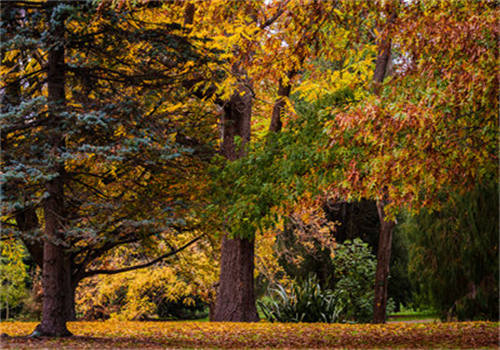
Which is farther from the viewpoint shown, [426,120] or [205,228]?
[205,228]

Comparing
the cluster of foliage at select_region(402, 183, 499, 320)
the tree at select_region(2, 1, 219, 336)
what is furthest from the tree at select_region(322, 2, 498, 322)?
the cluster of foliage at select_region(402, 183, 499, 320)

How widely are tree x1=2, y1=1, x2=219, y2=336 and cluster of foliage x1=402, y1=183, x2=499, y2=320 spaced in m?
8.15

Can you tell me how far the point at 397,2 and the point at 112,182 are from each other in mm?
5775

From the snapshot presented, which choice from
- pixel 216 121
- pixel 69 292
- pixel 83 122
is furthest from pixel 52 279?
pixel 216 121

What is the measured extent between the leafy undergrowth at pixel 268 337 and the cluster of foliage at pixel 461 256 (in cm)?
370

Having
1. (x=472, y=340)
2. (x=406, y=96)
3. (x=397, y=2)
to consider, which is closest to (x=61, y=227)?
(x=406, y=96)

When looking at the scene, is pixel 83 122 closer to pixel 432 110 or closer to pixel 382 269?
pixel 432 110

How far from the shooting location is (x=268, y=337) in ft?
30.3

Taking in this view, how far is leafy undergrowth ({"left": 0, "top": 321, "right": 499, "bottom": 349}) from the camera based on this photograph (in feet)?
26.5

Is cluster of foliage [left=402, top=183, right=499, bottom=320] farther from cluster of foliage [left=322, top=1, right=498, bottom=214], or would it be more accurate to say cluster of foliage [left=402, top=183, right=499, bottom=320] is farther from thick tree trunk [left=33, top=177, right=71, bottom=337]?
thick tree trunk [left=33, top=177, right=71, bottom=337]

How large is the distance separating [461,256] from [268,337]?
312 inches

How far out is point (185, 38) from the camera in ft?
28.9

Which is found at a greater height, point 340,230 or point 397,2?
point 397,2

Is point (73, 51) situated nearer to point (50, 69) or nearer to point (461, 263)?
point (50, 69)
